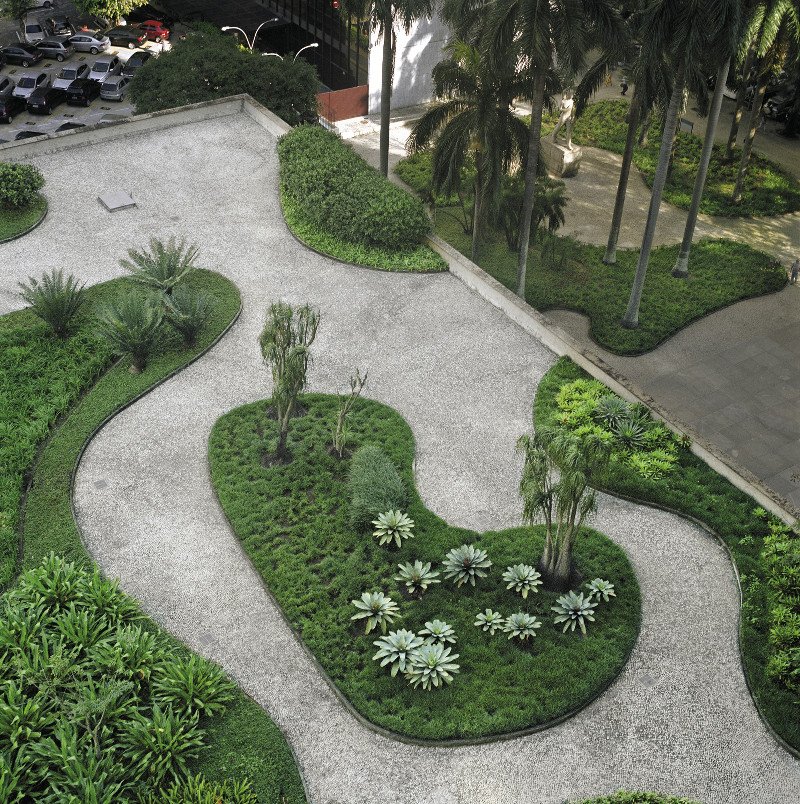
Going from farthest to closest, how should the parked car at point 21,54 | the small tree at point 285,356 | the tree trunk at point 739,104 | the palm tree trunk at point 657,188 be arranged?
the parked car at point 21,54
the tree trunk at point 739,104
the palm tree trunk at point 657,188
the small tree at point 285,356

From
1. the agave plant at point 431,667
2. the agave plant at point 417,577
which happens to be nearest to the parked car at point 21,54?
the agave plant at point 417,577

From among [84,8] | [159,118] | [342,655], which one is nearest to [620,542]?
[342,655]

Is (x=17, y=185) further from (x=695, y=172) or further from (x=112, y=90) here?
(x=695, y=172)

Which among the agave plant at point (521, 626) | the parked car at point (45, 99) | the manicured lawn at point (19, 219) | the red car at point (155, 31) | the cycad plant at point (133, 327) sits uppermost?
the cycad plant at point (133, 327)

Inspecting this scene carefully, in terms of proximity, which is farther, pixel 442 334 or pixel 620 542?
pixel 442 334

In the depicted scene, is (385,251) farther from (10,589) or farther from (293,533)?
(10,589)

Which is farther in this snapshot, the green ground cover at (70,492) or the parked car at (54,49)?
the parked car at (54,49)

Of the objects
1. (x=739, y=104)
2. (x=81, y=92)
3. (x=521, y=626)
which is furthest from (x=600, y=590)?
(x=81, y=92)

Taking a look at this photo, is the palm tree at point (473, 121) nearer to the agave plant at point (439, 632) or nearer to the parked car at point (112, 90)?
the agave plant at point (439, 632)
